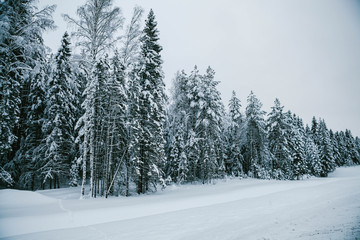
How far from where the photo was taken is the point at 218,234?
674cm

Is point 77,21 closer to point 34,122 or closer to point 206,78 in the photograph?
point 34,122

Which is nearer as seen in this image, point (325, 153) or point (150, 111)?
point (150, 111)

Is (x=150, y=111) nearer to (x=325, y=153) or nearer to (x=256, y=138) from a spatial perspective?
(x=256, y=138)

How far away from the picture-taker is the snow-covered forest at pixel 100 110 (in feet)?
43.0

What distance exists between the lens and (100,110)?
15.9 m

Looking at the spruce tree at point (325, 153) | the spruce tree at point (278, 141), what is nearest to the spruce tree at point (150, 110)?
the spruce tree at point (278, 141)

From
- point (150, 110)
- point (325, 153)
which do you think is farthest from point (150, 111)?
point (325, 153)

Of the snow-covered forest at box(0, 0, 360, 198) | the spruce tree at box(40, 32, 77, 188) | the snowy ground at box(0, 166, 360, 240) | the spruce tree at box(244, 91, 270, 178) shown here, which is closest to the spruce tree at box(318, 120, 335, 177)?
the snow-covered forest at box(0, 0, 360, 198)

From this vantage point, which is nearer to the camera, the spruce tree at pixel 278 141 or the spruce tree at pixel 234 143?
the spruce tree at pixel 234 143

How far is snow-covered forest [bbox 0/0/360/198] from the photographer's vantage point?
1312 cm

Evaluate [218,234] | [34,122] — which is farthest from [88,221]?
[34,122]

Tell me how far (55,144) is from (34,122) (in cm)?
437

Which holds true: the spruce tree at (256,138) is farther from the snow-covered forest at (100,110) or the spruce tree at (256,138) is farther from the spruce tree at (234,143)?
the spruce tree at (234,143)

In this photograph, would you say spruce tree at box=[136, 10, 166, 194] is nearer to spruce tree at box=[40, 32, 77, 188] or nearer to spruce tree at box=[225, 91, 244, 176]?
spruce tree at box=[40, 32, 77, 188]
